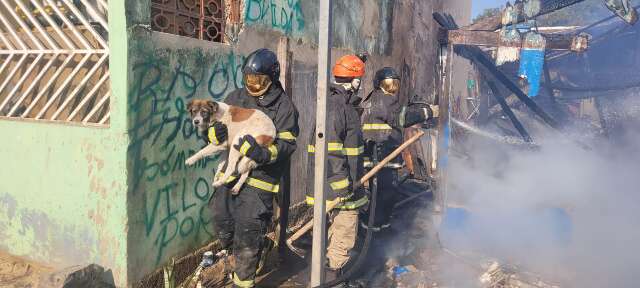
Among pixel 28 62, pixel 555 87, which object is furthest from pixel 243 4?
pixel 555 87

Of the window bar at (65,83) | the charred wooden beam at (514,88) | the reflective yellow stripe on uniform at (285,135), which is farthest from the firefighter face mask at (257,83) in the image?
the charred wooden beam at (514,88)

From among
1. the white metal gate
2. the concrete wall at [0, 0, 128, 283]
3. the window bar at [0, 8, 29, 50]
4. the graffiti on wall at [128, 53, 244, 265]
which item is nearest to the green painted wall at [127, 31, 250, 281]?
the graffiti on wall at [128, 53, 244, 265]

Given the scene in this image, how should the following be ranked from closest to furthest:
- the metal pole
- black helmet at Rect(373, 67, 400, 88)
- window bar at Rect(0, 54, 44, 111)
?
the metal pole, window bar at Rect(0, 54, 44, 111), black helmet at Rect(373, 67, 400, 88)

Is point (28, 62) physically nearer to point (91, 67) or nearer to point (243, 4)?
point (91, 67)

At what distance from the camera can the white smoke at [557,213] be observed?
15.7ft

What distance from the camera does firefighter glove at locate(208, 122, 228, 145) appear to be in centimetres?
302

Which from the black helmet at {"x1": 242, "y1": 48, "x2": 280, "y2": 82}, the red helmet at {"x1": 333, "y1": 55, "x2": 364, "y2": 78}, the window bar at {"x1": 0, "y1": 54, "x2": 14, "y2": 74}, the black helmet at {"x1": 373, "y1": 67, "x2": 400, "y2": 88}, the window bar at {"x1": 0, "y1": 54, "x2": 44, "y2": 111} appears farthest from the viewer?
the black helmet at {"x1": 373, "y1": 67, "x2": 400, "y2": 88}

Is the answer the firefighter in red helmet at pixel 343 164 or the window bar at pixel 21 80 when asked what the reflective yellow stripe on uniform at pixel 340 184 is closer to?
the firefighter in red helmet at pixel 343 164

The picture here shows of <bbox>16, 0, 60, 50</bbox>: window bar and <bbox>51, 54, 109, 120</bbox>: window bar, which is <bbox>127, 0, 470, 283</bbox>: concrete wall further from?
<bbox>16, 0, 60, 50</bbox>: window bar

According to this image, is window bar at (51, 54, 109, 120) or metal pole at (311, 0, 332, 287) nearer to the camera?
metal pole at (311, 0, 332, 287)

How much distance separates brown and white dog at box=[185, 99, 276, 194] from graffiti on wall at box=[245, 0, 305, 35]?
72.3 inches

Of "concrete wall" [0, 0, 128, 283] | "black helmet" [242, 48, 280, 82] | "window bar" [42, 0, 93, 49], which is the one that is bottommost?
"concrete wall" [0, 0, 128, 283]

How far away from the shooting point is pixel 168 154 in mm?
3662

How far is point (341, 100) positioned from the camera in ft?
12.7
